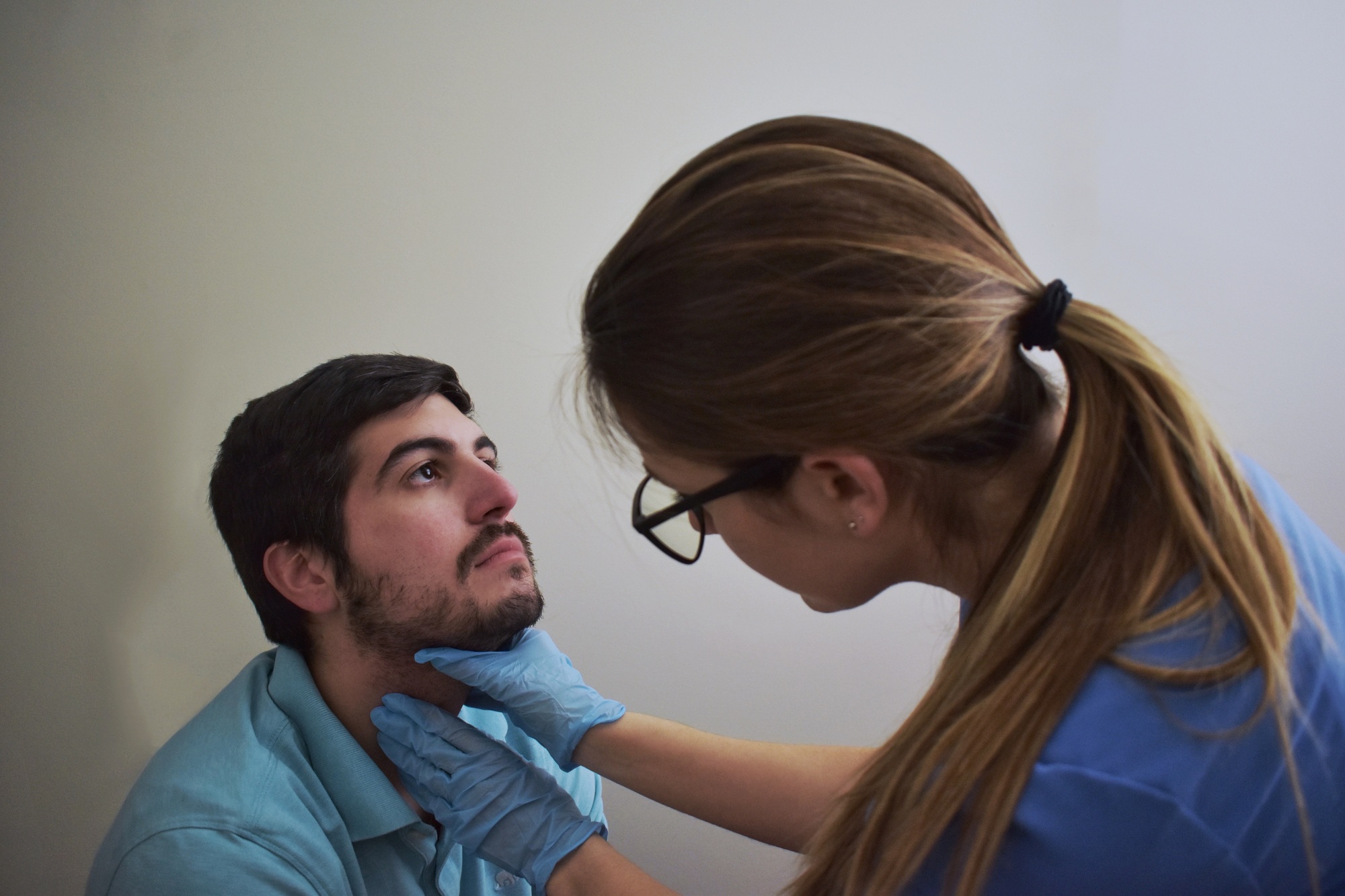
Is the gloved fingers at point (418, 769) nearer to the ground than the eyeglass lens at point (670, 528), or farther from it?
nearer to the ground

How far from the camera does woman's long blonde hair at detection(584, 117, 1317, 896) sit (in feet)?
2.13

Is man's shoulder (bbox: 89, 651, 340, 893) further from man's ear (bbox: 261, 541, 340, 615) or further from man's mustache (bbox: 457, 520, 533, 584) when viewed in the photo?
man's mustache (bbox: 457, 520, 533, 584)

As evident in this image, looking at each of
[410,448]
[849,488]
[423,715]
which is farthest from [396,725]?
[849,488]

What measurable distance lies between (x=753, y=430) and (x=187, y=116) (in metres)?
1.29

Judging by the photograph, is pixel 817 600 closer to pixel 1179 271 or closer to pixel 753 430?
pixel 753 430

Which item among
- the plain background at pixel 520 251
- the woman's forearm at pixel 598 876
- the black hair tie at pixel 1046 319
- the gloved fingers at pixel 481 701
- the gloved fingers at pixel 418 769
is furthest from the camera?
the plain background at pixel 520 251

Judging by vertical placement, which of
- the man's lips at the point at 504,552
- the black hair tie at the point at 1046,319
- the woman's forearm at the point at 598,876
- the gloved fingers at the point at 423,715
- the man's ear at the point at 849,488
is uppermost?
the black hair tie at the point at 1046,319

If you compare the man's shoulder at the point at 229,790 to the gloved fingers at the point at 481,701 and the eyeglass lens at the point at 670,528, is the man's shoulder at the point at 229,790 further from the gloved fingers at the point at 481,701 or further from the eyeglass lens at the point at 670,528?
the eyeglass lens at the point at 670,528

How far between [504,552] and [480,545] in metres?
0.03

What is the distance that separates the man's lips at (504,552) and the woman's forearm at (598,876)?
375mm

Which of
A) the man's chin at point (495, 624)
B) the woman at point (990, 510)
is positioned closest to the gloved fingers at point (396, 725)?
the man's chin at point (495, 624)

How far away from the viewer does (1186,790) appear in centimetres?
59

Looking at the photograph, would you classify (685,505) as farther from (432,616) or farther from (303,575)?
(303,575)

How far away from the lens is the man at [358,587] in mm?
1090
